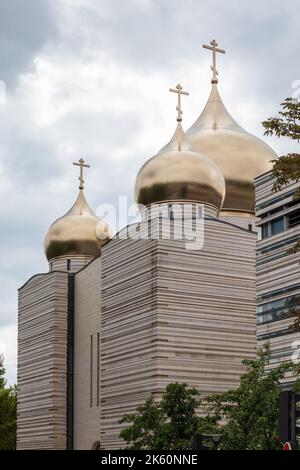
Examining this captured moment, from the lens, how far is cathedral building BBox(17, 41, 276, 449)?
3481 cm

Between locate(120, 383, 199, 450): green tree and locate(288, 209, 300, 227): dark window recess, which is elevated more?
locate(288, 209, 300, 227): dark window recess

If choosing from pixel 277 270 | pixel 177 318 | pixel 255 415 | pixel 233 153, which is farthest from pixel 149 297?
pixel 255 415

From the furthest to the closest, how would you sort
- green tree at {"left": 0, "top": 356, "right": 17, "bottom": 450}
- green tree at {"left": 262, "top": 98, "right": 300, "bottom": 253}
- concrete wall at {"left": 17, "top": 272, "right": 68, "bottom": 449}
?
1. green tree at {"left": 0, "top": 356, "right": 17, "bottom": 450}
2. concrete wall at {"left": 17, "top": 272, "right": 68, "bottom": 449}
3. green tree at {"left": 262, "top": 98, "right": 300, "bottom": 253}

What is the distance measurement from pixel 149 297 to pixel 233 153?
1100 centimetres

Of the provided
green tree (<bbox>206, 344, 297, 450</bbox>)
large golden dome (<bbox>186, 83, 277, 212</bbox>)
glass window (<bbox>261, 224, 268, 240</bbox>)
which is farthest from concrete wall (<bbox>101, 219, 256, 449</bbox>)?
green tree (<bbox>206, 344, 297, 450</bbox>)

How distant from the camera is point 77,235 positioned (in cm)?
4700

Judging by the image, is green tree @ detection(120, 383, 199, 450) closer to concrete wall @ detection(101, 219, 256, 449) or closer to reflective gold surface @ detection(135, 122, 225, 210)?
concrete wall @ detection(101, 219, 256, 449)

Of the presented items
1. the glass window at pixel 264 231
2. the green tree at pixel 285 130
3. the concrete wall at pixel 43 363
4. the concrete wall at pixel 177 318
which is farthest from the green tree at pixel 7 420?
the green tree at pixel 285 130

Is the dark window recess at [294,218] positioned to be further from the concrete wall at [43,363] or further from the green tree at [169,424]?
the concrete wall at [43,363]

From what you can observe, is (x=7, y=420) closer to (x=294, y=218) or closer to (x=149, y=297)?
(x=149, y=297)

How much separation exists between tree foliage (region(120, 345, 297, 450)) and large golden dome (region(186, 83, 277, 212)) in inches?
618

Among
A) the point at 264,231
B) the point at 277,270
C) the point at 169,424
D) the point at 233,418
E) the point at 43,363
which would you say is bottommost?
the point at 169,424
